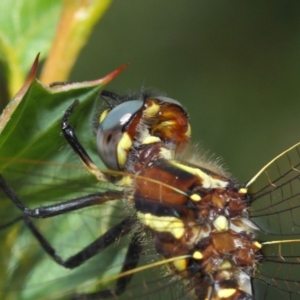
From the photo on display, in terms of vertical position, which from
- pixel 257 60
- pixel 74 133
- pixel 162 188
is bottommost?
pixel 257 60

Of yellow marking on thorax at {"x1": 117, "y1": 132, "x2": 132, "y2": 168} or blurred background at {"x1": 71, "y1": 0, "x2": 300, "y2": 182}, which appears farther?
blurred background at {"x1": 71, "y1": 0, "x2": 300, "y2": 182}

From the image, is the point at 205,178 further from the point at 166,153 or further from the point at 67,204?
the point at 67,204

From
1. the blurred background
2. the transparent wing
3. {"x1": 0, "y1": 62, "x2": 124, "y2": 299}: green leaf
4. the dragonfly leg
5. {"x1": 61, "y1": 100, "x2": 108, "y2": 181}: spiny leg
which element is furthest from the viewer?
the blurred background

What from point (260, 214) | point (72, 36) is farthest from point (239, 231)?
point (72, 36)

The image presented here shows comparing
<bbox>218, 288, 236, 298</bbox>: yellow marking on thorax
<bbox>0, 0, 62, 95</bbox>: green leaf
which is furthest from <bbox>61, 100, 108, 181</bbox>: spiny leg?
<bbox>218, 288, 236, 298</bbox>: yellow marking on thorax

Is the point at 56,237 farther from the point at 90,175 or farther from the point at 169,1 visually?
the point at 169,1

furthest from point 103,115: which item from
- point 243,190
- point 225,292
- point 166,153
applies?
point 225,292

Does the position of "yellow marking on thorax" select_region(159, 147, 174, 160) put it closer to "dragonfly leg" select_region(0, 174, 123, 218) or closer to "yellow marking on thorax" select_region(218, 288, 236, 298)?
"dragonfly leg" select_region(0, 174, 123, 218)
